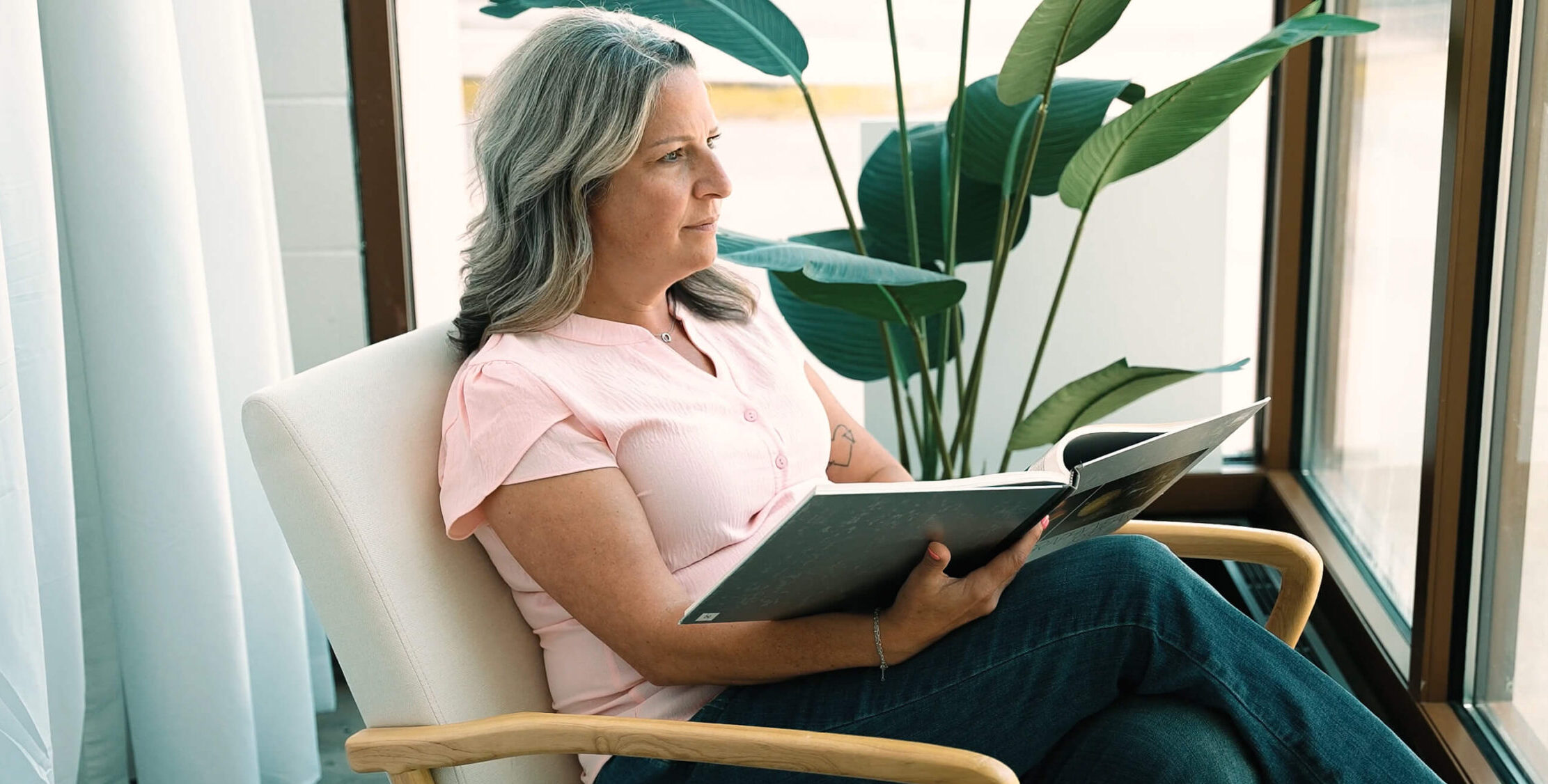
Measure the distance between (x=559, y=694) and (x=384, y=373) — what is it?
1.27 ft

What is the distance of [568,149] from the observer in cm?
139

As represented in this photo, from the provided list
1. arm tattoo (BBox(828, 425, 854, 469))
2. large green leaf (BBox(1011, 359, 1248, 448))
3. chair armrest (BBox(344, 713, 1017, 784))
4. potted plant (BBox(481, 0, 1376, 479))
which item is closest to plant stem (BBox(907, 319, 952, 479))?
potted plant (BBox(481, 0, 1376, 479))

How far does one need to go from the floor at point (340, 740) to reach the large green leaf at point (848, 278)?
107cm

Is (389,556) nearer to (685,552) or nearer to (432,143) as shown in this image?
(685,552)

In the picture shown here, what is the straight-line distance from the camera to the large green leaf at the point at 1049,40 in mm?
1639

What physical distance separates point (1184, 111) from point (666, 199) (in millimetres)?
702

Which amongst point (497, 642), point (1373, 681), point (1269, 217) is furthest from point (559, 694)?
point (1269, 217)

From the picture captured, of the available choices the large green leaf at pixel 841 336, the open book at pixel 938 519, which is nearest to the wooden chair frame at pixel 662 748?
the open book at pixel 938 519

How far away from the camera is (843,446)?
1.71 metres

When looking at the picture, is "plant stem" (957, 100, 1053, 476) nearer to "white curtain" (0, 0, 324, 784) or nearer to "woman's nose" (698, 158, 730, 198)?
"woman's nose" (698, 158, 730, 198)

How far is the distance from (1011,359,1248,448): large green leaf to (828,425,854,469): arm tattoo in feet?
1.10

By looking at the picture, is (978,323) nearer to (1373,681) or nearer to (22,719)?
(1373,681)

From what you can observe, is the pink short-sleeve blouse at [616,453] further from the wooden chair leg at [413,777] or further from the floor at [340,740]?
the floor at [340,740]

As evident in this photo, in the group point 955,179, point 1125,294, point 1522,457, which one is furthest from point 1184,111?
point 1125,294
